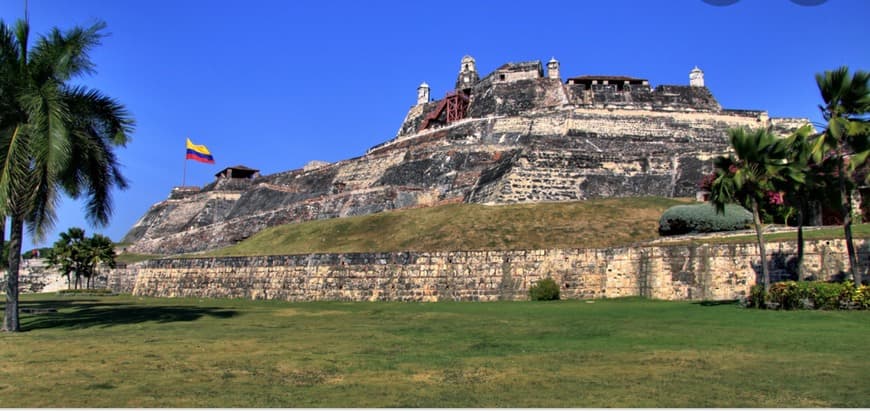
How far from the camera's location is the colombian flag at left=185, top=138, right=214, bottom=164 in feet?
199

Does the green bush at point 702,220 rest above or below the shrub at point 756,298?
above

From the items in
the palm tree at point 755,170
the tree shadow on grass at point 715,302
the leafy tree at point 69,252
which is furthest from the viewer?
the leafy tree at point 69,252

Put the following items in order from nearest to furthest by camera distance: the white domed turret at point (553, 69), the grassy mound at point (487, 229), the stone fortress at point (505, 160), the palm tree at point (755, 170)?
the palm tree at point (755, 170) → the grassy mound at point (487, 229) → the stone fortress at point (505, 160) → the white domed turret at point (553, 69)

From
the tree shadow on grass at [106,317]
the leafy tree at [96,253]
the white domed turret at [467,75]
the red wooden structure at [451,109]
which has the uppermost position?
the white domed turret at [467,75]

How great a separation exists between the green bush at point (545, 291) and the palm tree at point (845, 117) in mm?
8199

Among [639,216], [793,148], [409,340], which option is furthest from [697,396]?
[639,216]

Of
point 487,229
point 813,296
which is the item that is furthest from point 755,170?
point 487,229

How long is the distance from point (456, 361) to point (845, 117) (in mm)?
13324

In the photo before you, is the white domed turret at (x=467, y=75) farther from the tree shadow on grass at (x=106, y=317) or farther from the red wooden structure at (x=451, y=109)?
the tree shadow on grass at (x=106, y=317)

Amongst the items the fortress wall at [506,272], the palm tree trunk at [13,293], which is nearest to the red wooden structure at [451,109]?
the fortress wall at [506,272]

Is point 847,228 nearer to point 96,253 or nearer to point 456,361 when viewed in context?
point 456,361

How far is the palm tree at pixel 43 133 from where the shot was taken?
15.3 meters

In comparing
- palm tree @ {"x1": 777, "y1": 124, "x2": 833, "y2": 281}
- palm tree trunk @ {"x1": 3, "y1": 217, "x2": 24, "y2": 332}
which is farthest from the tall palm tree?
palm tree trunk @ {"x1": 3, "y1": 217, "x2": 24, "y2": 332}

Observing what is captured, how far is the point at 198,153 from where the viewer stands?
61156 millimetres
